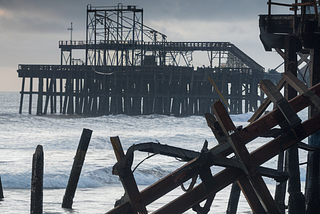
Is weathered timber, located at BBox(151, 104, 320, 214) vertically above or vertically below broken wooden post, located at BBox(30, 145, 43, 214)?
above

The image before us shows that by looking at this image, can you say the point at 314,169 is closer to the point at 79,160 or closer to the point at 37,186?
the point at 37,186

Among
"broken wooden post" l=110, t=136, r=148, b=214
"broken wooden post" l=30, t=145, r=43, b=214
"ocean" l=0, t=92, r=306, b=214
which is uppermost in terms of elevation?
"broken wooden post" l=110, t=136, r=148, b=214

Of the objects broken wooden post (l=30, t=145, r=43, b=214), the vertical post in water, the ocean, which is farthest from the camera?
the ocean

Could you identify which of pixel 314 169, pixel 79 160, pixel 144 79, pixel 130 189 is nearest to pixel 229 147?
pixel 130 189

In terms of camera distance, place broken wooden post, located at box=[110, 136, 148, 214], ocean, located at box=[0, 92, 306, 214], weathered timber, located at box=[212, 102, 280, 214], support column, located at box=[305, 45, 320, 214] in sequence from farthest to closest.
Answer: ocean, located at box=[0, 92, 306, 214] → support column, located at box=[305, 45, 320, 214] → weathered timber, located at box=[212, 102, 280, 214] → broken wooden post, located at box=[110, 136, 148, 214]

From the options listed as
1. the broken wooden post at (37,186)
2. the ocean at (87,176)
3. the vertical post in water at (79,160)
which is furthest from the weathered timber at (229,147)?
the vertical post in water at (79,160)

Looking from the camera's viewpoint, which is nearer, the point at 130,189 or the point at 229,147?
the point at 130,189

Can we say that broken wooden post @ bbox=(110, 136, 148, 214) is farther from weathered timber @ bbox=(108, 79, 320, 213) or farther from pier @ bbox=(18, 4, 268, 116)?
pier @ bbox=(18, 4, 268, 116)

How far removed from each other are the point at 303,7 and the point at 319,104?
3132 millimetres

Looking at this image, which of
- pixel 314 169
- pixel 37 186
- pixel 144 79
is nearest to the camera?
pixel 314 169

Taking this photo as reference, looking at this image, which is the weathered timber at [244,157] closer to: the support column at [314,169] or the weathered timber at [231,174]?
the weathered timber at [231,174]

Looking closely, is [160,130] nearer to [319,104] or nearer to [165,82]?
[165,82]

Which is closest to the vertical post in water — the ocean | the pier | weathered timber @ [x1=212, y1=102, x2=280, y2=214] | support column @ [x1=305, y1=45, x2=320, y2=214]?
the ocean

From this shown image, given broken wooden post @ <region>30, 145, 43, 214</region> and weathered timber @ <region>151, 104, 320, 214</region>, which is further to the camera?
broken wooden post @ <region>30, 145, 43, 214</region>
